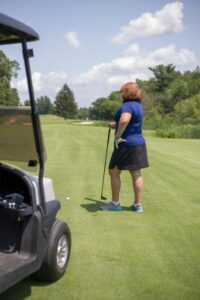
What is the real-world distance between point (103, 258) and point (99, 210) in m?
1.89

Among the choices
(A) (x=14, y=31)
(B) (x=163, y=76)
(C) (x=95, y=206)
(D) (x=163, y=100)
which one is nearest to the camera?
(A) (x=14, y=31)

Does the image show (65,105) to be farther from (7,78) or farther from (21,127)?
(21,127)

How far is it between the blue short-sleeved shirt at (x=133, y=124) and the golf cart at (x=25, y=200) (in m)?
2.33

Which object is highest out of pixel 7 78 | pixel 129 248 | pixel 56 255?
pixel 7 78

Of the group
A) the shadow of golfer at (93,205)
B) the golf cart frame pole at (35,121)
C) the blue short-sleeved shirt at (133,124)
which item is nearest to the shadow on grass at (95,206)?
the shadow of golfer at (93,205)

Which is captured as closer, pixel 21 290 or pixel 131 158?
pixel 21 290

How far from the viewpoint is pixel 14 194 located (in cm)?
362

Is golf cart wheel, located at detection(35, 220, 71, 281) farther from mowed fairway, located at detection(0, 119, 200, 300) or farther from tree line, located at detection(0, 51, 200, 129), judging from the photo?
tree line, located at detection(0, 51, 200, 129)

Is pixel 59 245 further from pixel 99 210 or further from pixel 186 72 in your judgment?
pixel 186 72

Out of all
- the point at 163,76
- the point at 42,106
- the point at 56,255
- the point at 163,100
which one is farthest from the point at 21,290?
the point at 163,76

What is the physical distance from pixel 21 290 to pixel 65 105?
133353 mm

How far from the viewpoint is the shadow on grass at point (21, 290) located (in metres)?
3.64

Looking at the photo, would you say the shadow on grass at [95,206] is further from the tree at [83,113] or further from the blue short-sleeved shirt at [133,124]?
the tree at [83,113]

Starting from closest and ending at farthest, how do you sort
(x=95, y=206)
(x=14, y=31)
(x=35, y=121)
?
(x=14, y=31) < (x=35, y=121) < (x=95, y=206)
